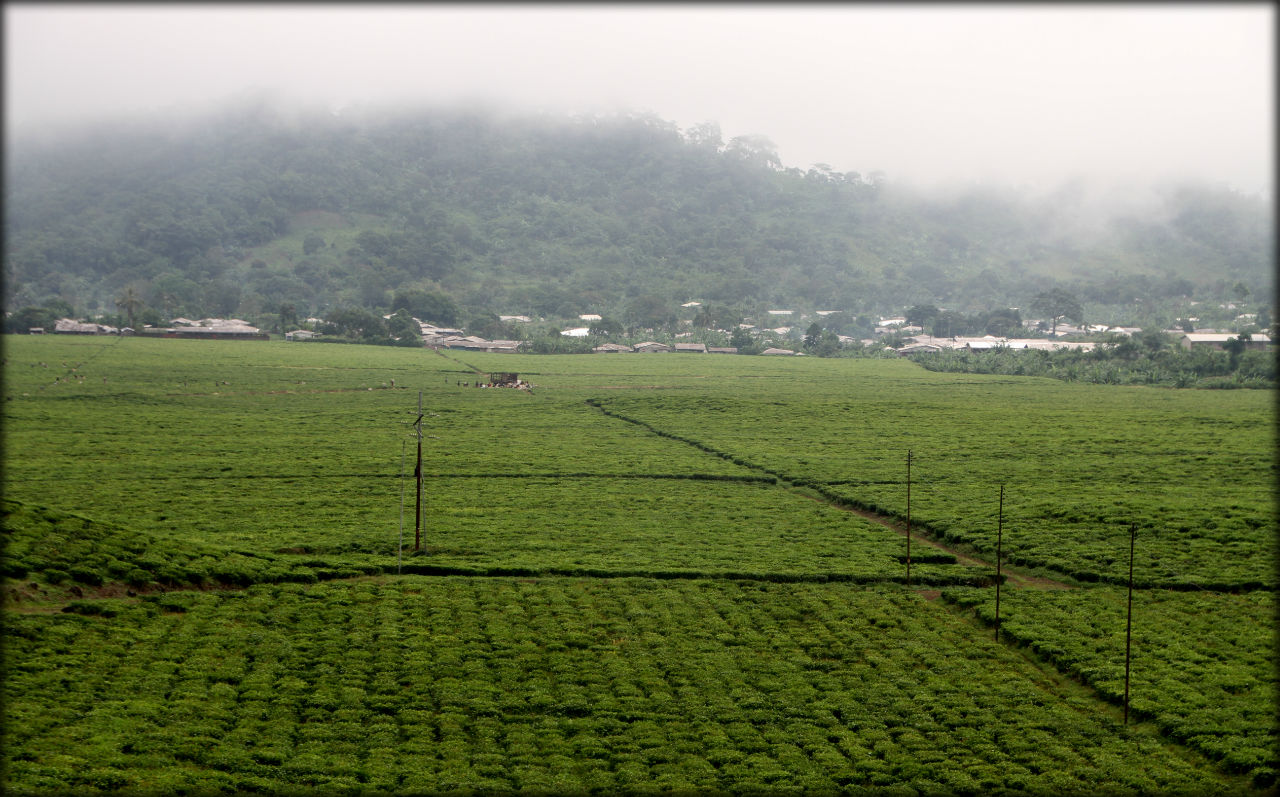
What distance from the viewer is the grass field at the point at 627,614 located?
71.5 ft

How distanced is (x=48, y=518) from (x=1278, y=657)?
113 ft

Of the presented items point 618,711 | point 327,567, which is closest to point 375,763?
point 618,711

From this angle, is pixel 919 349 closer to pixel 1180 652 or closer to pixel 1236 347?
pixel 1236 347

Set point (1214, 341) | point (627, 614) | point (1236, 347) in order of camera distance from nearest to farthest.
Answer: point (627, 614) < point (1236, 347) < point (1214, 341)

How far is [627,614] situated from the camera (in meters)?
31.2

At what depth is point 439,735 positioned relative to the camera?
22.9m

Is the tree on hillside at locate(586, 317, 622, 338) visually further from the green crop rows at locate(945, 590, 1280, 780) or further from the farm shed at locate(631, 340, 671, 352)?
the green crop rows at locate(945, 590, 1280, 780)

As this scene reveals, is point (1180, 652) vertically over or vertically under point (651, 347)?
under

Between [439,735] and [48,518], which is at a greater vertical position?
[48,518]

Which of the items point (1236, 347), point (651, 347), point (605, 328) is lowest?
point (651, 347)

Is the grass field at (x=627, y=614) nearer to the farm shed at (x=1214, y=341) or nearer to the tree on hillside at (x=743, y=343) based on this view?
the farm shed at (x=1214, y=341)

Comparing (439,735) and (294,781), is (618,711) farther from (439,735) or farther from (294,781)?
(294,781)

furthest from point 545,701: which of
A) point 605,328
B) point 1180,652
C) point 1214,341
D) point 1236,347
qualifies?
point 605,328

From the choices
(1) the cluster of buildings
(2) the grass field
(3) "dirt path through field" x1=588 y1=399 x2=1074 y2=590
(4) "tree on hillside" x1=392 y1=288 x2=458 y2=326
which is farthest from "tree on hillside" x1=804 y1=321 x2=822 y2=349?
(3) "dirt path through field" x1=588 y1=399 x2=1074 y2=590
